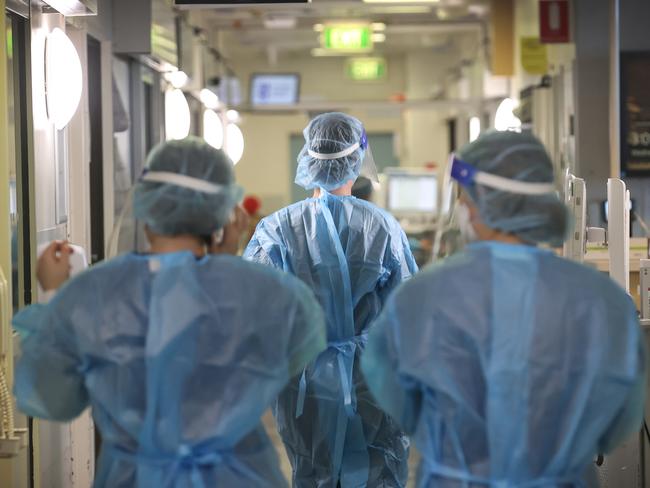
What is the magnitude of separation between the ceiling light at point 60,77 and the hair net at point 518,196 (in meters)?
2.02

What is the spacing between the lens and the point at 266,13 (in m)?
9.67

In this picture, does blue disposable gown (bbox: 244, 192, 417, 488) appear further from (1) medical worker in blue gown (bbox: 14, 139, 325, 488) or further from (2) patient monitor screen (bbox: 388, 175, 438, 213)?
(2) patient monitor screen (bbox: 388, 175, 438, 213)

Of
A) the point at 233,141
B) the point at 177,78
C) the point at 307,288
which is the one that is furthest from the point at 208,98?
the point at 307,288

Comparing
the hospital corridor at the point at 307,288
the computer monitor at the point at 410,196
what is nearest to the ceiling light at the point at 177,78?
the hospital corridor at the point at 307,288

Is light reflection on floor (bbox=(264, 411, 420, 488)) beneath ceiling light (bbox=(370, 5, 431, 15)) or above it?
beneath

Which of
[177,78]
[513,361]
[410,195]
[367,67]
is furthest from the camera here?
[367,67]

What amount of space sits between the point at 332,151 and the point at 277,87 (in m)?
7.60

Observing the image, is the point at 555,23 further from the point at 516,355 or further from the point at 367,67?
the point at 367,67

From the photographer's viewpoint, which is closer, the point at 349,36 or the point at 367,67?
the point at 349,36

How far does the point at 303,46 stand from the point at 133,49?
8773 mm

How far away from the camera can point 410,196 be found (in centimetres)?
1023

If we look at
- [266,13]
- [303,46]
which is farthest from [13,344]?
[303,46]

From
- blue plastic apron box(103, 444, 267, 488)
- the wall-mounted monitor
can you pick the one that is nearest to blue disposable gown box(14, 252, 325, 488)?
blue plastic apron box(103, 444, 267, 488)

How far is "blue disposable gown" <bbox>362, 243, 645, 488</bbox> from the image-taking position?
2170 mm
